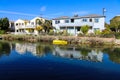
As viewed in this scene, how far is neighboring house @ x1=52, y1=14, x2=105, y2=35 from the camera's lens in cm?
6431

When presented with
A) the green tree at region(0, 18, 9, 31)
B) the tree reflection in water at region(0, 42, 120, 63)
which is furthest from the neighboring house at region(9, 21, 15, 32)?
the tree reflection in water at region(0, 42, 120, 63)

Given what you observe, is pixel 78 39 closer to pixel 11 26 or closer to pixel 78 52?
pixel 78 52

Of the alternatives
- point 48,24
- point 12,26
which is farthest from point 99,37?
point 12,26

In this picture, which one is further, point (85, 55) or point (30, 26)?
point (30, 26)

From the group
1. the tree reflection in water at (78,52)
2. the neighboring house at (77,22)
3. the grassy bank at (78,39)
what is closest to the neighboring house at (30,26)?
the neighboring house at (77,22)

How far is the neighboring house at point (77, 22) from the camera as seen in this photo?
64.3 m

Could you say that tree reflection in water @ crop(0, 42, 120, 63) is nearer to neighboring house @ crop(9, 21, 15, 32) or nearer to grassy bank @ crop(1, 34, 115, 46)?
grassy bank @ crop(1, 34, 115, 46)

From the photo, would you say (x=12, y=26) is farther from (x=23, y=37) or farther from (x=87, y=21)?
(x=87, y=21)

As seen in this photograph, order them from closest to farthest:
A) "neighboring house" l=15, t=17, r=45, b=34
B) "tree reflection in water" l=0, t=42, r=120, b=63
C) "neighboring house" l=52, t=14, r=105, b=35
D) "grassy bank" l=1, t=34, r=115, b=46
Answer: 1. "tree reflection in water" l=0, t=42, r=120, b=63
2. "grassy bank" l=1, t=34, r=115, b=46
3. "neighboring house" l=52, t=14, r=105, b=35
4. "neighboring house" l=15, t=17, r=45, b=34

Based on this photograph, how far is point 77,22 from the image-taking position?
220 ft

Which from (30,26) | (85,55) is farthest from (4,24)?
(85,55)

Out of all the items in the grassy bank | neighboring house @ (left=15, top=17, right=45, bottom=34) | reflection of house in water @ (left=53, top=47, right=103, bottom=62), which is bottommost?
reflection of house in water @ (left=53, top=47, right=103, bottom=62)

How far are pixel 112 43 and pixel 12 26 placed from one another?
62.8 m

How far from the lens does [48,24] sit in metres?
71.9
